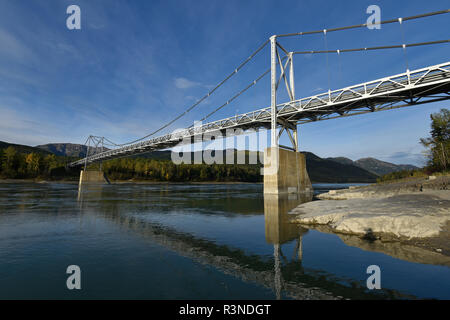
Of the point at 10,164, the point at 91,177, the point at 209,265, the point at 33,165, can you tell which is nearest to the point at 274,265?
the point at 209,265

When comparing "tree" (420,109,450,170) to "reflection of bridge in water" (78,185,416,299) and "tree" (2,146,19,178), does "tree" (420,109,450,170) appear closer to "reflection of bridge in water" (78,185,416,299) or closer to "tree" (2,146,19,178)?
"reflection of bridge in water" (78,185,416,299)

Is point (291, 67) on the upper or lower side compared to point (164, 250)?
upper

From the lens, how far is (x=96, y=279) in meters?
4.52

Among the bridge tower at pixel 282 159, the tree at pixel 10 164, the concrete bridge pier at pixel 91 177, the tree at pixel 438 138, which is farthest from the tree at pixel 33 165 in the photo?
the tree at pixel 438 138

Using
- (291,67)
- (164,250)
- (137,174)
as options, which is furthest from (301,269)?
(137,174)

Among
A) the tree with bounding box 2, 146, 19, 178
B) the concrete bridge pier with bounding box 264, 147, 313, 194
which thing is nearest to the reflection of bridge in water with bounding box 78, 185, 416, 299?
the concrete bridge pier with bounding box 264, 147, 313, 194

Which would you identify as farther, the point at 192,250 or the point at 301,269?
the point at 192,250

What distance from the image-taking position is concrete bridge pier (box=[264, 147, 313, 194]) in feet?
91.5

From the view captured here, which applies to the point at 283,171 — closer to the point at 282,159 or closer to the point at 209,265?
the point at 282,159

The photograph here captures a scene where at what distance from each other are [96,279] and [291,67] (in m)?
41.2

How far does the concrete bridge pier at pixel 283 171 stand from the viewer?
91.5ft

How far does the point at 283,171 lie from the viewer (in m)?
29.5

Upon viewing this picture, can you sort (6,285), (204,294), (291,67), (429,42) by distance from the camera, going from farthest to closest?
(291,67), (429,42), (6,285), (204,294)
